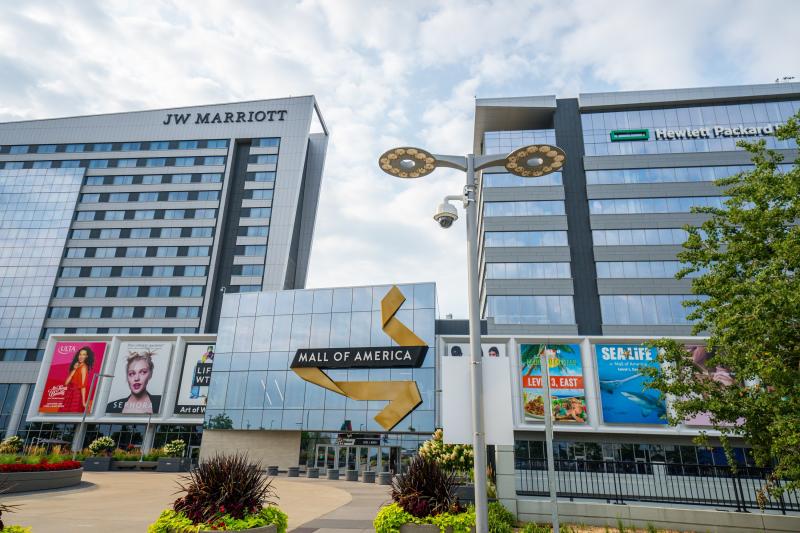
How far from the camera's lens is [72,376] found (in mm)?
47062

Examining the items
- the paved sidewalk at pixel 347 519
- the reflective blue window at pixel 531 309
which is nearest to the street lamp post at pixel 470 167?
the paved sidewalk at pixel 347 519

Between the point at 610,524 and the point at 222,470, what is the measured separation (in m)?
9.89

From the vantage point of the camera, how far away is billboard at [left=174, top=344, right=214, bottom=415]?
45312 millimetres

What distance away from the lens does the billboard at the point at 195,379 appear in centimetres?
4531

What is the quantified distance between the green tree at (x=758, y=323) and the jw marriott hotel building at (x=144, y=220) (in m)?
61.5

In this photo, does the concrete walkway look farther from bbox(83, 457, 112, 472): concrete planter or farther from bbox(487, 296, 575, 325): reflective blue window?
bbox(487, 296, 575, 325): reflective blue window

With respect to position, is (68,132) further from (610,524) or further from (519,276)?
(610,524)

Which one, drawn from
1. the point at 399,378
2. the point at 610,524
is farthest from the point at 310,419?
the point at 610,524

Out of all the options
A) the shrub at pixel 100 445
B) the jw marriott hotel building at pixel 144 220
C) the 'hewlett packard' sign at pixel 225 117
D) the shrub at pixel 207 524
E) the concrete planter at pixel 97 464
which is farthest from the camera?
the 'hewlett packard' sign at pixel 225 117

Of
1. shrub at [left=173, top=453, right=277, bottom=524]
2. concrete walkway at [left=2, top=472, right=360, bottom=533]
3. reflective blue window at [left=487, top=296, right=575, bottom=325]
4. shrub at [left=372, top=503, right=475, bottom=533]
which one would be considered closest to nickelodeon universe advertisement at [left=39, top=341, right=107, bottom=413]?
concrete walkway at [left=2, top=472, right=360, bottom=533]

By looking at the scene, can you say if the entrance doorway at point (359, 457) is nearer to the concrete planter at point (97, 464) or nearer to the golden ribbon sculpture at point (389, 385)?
the golden ribbon sculpture at point (389, 385)

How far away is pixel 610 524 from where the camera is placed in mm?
12078

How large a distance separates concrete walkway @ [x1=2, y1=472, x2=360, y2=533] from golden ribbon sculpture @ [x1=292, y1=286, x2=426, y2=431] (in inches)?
518

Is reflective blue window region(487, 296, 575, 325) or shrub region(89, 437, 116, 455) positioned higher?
reflective blue window region(487, 296, 575, 325)
